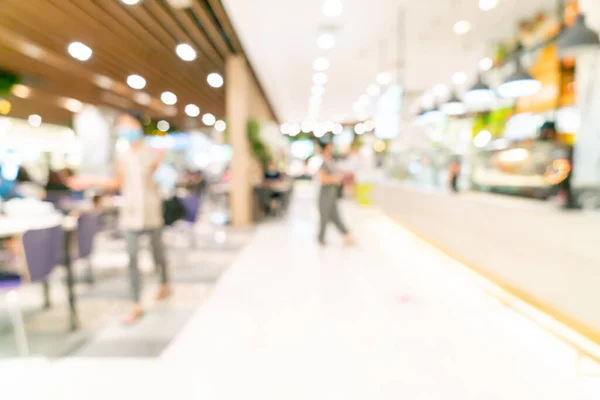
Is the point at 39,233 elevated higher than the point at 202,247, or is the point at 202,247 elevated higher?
the point at 39,233

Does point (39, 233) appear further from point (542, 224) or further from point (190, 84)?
point (542, 224)

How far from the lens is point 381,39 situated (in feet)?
25.6

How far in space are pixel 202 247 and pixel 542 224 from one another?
4.88m

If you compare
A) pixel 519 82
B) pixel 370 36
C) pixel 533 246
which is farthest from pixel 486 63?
pixel 533 246

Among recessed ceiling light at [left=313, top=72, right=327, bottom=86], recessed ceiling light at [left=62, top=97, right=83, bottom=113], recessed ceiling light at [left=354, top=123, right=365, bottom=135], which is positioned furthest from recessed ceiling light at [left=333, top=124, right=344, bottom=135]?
recessed ceiling light at [left=62, top=97, right=83, bottom=113]

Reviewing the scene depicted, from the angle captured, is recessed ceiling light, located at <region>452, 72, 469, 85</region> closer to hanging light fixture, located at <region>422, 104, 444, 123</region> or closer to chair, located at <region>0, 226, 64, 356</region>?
hanging light fixture, located at <region>422, 104, 444, 123</region>

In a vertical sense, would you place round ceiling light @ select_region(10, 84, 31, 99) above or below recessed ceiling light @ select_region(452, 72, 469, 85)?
below

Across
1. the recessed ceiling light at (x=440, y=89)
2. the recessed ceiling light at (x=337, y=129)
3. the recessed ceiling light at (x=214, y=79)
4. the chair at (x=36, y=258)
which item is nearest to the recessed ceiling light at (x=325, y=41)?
the recessed ceiling light at (x=214, y=79)

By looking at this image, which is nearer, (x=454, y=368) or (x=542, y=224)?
(x=454, y=368)

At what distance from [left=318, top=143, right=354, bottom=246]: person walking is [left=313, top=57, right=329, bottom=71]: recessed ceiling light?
3772 millimetres

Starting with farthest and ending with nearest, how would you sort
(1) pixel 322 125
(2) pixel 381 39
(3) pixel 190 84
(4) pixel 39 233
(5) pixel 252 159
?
(1) pixel 322 125
(5) pixel 252 159
(2) pixel 381 39
(3) pixel 190 84
(4) pixel 39 233

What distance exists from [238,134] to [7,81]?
Answer: 4235mm

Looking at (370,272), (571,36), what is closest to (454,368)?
(370,272)

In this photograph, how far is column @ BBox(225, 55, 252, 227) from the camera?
28.3ft
